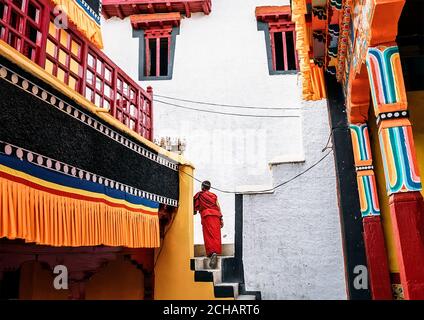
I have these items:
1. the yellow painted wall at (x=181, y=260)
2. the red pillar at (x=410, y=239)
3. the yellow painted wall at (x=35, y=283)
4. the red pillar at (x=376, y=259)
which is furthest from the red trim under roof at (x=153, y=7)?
the red pillar at (x=410, y=239)

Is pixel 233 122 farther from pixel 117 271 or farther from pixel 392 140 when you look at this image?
pixel 392 140

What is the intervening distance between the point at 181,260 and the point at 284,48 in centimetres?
532

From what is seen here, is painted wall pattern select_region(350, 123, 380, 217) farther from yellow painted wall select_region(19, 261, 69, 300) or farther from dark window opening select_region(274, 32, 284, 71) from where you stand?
dark window opening select_region(274, 32, 284, 71)

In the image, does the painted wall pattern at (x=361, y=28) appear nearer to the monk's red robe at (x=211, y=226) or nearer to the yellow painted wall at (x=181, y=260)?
the monk's red robe at (x=211, y=226)

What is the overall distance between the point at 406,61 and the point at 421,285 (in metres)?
2.63

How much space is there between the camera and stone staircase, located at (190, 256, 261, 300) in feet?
15.6

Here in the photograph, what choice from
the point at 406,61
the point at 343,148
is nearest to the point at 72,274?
the point at 343,148

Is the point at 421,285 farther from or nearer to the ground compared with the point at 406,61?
nearer to the ground

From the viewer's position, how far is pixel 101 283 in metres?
5.25

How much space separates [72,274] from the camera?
3.65 m

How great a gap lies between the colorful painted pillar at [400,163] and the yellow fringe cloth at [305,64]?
161 cm

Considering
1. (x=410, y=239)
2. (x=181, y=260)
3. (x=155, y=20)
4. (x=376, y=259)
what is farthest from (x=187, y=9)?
(x=410, y=239)

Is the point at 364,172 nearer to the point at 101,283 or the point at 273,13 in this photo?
the point at 101,283

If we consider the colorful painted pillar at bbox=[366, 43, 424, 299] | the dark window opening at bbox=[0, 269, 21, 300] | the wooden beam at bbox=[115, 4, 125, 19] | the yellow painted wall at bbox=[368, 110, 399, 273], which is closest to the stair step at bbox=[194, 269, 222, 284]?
the yellow painted wall at bbox=[368, 110, 399, 273]
